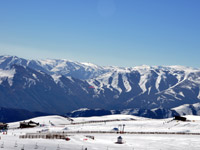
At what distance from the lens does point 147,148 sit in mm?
88062

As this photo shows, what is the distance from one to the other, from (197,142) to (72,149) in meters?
42.0

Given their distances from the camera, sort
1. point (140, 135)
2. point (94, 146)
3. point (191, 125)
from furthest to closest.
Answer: point (191, 125), point (140, 135), point (94, 146)

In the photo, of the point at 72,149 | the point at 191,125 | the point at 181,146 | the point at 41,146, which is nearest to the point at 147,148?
the point at 181,146

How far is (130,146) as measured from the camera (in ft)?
297

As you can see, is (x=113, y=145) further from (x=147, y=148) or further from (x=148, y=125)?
(x=148, y=125)

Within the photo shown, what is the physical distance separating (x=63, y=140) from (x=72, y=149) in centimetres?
1576

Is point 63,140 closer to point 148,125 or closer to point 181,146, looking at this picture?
point 181,146

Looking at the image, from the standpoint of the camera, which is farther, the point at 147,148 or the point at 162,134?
the point at 162,134

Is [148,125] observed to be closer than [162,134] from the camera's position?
No

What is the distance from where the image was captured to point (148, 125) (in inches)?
6142

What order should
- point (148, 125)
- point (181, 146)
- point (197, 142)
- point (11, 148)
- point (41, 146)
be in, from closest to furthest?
point (11, 148)
point (41, 146)
point (181, 146)
point (197, 142)
point (148, 125)

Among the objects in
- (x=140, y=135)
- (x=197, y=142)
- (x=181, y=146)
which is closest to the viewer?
(x=181, y=146)

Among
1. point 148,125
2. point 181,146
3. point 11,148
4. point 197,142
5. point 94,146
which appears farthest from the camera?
point 148,125

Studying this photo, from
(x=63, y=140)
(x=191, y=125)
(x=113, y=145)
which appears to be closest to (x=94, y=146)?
(x=113, y=145)
